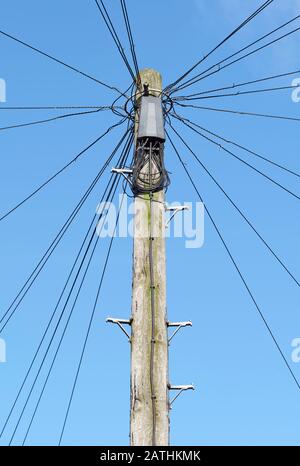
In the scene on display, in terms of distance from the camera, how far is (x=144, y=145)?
915 centimetres

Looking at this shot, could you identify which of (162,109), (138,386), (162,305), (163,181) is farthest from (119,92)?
(138,386)

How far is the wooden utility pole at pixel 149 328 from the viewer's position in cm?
776

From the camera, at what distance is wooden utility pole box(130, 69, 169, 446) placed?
7758 millimetres

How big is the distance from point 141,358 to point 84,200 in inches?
135

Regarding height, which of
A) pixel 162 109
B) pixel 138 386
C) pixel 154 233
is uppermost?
Answer: pixel 162 109

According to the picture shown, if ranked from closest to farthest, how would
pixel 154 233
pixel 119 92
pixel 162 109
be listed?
pixel 154 233, pixel 162 109, pixel 119 92

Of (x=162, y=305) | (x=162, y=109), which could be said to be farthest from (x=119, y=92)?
(x=162, y=305)

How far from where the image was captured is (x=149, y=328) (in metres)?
8.15
